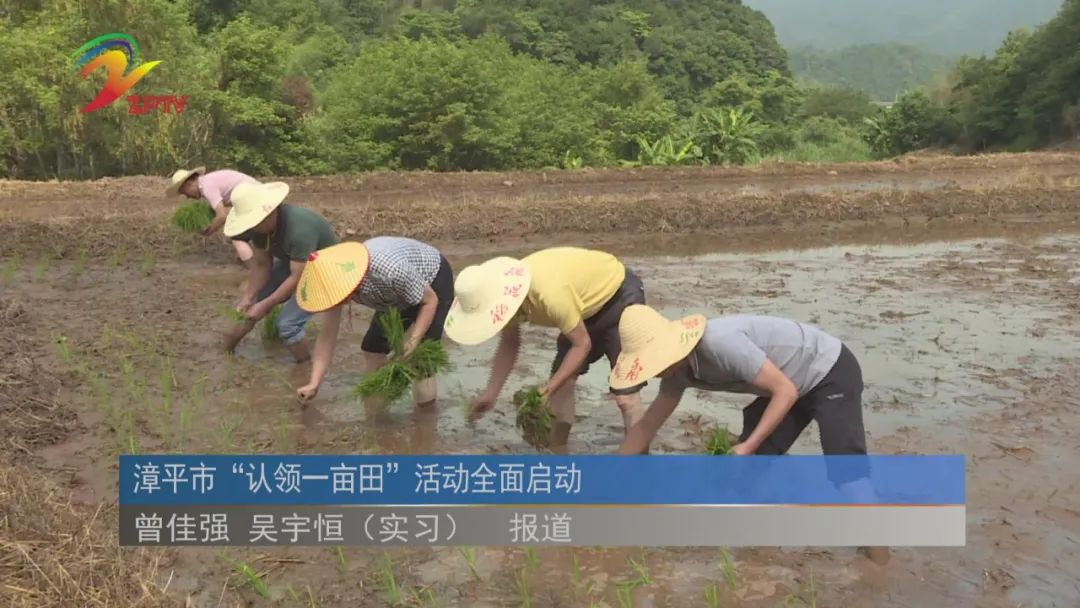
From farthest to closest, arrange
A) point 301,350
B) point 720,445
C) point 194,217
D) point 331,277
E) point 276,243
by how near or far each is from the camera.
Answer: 1. point 194,217
2. point 301,350
3. point 276,243
4. point 331,277
5. point 720,445

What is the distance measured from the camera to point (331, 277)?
3.85 metres

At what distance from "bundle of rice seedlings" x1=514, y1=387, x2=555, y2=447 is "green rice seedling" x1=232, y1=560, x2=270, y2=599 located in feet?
4.74

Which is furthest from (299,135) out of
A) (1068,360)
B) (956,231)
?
(1068,360)

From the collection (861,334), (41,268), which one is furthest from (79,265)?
(861,334)

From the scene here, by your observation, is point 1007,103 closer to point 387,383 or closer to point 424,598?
point 387,383

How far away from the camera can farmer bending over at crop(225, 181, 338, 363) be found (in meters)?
4.44

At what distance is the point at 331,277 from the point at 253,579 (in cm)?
145

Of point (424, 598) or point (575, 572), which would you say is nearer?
point (424, 598)

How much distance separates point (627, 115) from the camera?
25203 millimetres

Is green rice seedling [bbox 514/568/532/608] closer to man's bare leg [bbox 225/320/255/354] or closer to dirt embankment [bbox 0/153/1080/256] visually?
man's bare leg [bbox 225/320/255/354]

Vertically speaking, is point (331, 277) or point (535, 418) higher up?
point (331, 277)

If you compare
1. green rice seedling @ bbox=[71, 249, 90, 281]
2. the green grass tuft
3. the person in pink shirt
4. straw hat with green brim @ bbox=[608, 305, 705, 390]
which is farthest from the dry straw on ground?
green rice seedling @ bbox=[71, 249, 90, 281]

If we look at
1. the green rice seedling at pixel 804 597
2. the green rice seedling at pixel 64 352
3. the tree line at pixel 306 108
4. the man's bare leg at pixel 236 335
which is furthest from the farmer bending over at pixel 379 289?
the tree line at pixel 306 108
